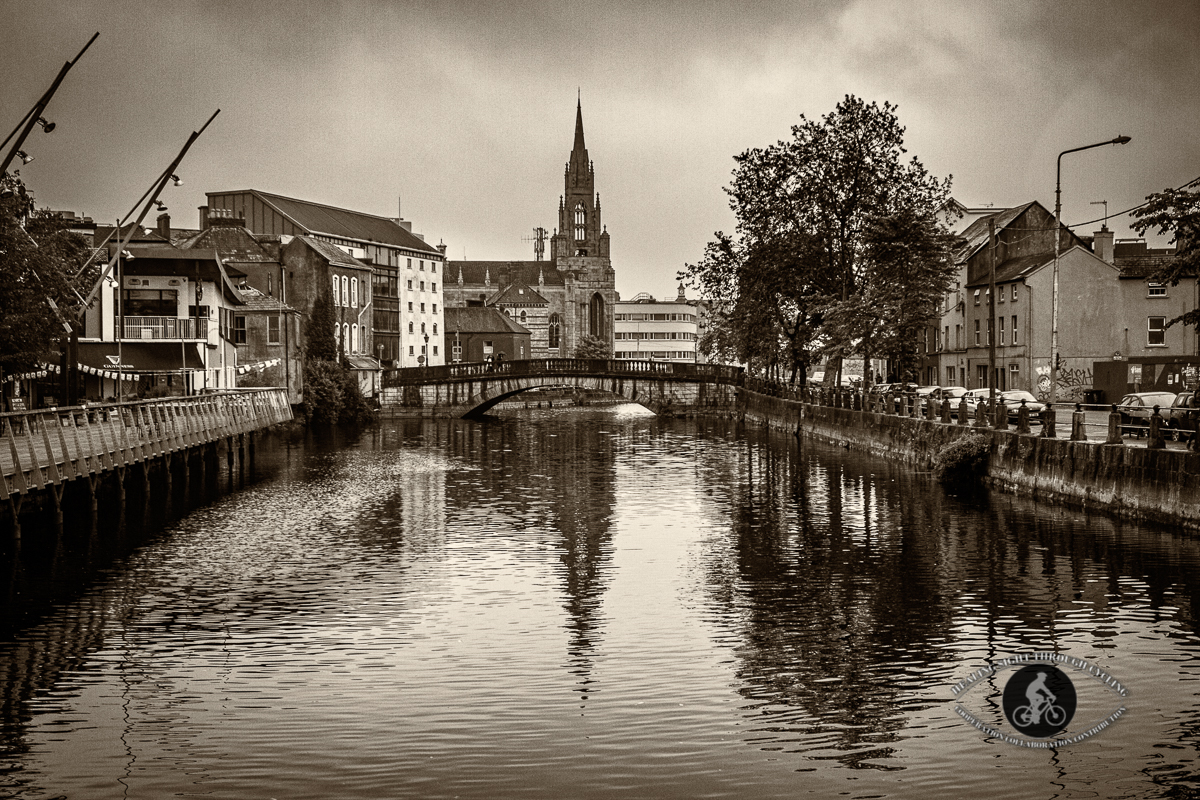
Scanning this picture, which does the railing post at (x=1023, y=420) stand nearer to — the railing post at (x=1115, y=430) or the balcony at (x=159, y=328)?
the railing post at (x=1115, y=430)


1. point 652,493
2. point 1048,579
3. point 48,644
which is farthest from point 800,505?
point 48,644

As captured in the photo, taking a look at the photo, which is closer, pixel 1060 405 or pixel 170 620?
pixel 170 620

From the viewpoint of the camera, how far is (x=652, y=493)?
129 ft

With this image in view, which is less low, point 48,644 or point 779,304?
point 779,304

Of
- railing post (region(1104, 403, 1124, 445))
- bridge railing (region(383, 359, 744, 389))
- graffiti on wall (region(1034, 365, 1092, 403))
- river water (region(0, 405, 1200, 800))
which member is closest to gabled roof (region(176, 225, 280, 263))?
bridge railing (region(383, 359, 744, 389))

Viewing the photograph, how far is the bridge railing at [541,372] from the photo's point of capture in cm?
9025

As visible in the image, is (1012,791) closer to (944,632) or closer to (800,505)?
(944,632)

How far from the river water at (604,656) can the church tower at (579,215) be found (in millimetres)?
162167

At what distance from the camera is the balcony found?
6325 centimetres

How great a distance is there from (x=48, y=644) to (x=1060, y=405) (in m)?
48.4

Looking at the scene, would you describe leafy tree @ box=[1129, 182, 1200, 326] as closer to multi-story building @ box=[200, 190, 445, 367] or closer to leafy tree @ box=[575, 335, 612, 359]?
multi-story building @ box=[200, 190, 445, 367]

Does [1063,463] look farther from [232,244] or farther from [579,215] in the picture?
[579,215]

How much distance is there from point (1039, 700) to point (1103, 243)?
6071 centimetres

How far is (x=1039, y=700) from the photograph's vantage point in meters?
15.4
